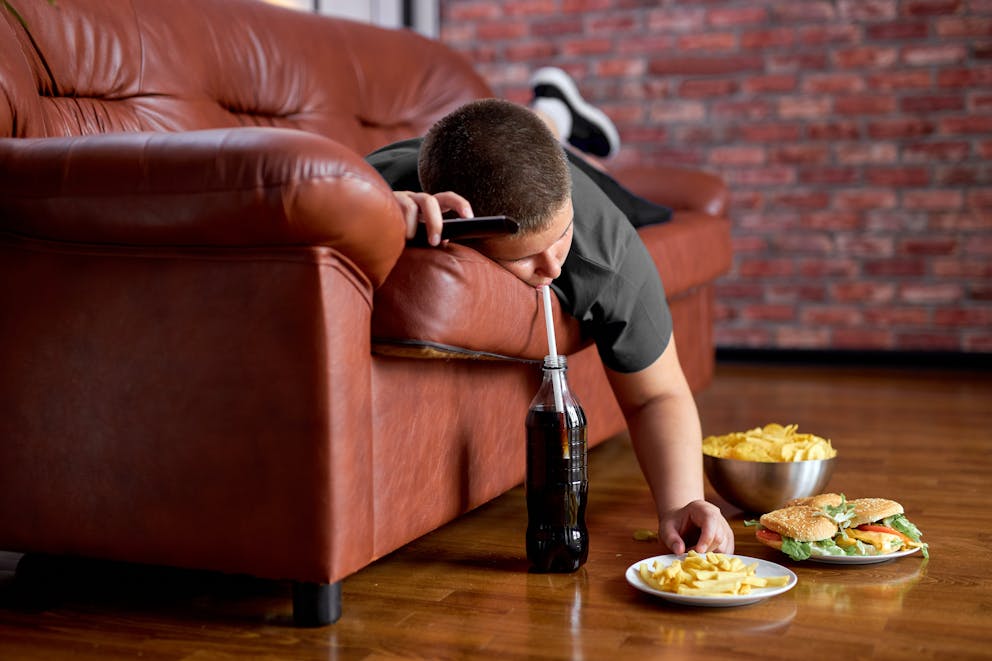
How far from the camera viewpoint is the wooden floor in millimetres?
1295

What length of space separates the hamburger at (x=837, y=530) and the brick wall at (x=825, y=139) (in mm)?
2147

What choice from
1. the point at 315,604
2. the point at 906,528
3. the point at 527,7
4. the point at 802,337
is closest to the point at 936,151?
the point at 802,337

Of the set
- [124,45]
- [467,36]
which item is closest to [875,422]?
[124,45]

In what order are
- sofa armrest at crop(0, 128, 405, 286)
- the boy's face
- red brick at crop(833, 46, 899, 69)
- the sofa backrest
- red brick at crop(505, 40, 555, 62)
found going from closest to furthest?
1. sofa armrest at crop(0, 128, 405, 286)
2. the boy's face
3. the sofa backrest
4. red brick at crop(833, 46, 899, 69)
5. red brick at crop(505, 40, 555, 62)

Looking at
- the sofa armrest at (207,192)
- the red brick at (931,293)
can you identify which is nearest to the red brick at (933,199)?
the red brick at (931,293)

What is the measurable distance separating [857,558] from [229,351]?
87cm

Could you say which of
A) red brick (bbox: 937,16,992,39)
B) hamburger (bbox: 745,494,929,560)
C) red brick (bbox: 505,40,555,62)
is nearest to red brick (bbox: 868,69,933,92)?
red brick (bbox: 937,16,992,39)

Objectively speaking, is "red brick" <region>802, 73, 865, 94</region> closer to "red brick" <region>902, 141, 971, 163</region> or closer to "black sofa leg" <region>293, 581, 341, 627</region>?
"red brick" <region>902, 141, 971, 163</region>

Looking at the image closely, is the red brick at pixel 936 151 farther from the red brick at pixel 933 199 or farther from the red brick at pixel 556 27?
the red brick at pixel 556 27

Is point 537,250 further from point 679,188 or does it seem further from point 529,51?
point 529,51

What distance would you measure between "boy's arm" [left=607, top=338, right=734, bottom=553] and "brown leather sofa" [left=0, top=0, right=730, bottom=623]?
19 cm

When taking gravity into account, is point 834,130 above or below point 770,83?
below

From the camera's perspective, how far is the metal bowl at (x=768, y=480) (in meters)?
1.79

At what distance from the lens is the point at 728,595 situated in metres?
1.37
